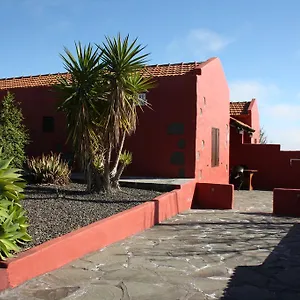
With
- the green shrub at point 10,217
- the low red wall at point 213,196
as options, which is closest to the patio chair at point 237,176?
the low red wall at point 213,196

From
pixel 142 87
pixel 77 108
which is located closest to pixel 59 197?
pixel 77 108

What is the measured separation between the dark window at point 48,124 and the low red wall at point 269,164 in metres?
9.59

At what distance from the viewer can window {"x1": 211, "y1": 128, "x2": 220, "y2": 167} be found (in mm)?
15234

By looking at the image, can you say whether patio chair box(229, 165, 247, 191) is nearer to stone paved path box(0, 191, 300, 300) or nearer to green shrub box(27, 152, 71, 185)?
green shrub box(27, 152, 71, 185)

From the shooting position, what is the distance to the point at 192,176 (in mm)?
12977

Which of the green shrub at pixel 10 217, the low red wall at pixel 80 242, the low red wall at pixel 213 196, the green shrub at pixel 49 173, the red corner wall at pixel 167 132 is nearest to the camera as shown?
the low red wall at pixel 80 242

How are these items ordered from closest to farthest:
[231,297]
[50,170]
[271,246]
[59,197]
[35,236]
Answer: [231,297] < [35,236] < [271,246] < [59,197] < [50,170]

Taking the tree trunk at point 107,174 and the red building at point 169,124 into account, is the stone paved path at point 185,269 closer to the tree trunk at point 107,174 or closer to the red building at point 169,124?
the tree trunk at point 107,174

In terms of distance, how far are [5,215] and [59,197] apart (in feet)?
15.9

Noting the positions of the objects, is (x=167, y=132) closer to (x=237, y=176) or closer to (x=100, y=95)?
(x=100, y=95)

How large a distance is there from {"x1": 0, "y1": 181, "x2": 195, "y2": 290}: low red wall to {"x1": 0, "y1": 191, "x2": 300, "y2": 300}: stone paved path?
0.12 metres

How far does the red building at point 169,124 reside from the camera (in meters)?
13.1

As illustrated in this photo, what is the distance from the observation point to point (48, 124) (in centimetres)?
1514

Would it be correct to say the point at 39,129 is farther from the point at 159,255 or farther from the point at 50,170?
the point at 159,255
